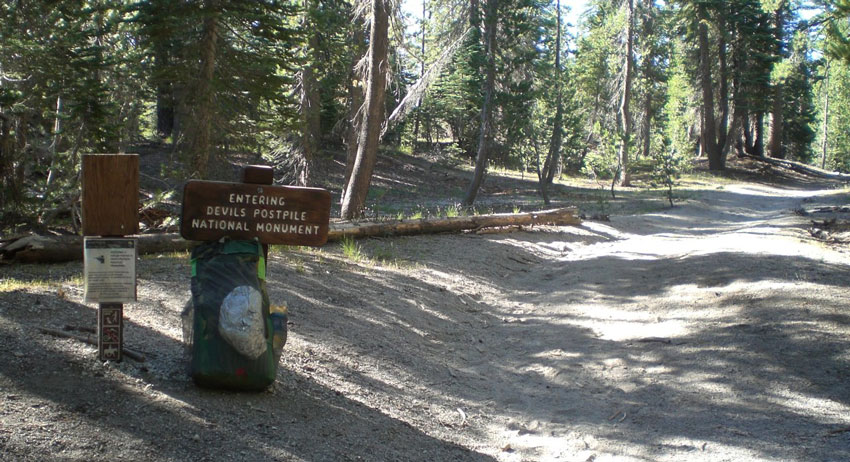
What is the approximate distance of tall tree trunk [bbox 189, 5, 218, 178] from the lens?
13.0 meters

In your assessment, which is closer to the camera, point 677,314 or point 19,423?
point 19,423

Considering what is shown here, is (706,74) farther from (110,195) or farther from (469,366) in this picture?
(110,195)

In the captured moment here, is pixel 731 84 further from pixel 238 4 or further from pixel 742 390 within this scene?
pixel 742 390

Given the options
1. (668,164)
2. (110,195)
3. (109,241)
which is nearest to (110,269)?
(109,241)

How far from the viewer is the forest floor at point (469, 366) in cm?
443

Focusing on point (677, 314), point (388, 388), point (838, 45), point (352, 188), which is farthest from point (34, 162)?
point (838, 45)

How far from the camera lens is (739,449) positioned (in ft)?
17.4

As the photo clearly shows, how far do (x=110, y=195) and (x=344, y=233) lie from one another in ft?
26.0

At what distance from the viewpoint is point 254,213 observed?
513 centimetres

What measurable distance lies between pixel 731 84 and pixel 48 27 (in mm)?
46524

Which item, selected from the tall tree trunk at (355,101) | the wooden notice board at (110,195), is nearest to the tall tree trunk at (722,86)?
the tall tree trunk at (355,101)

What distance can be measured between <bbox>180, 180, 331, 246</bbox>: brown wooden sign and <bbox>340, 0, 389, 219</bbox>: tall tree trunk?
1012 cm

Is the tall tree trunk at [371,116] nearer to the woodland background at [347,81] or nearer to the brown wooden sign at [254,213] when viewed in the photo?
the woodland background at [347,81]

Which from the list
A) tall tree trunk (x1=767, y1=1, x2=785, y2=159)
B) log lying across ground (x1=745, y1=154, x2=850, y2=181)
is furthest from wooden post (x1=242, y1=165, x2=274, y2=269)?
log lying across ground (x1=745, y1=154, x2=850, y2=181)
